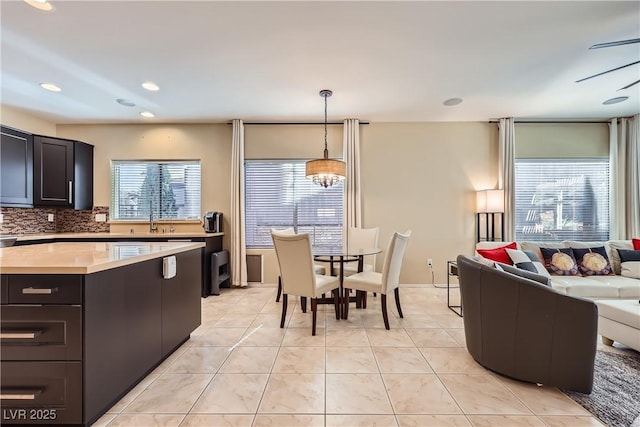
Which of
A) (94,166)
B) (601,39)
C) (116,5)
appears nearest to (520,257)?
(601,39)

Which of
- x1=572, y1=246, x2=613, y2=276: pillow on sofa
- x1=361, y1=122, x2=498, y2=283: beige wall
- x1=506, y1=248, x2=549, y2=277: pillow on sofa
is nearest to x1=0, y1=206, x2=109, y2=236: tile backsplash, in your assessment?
x1=361, y1=122, x2=498, y2=283: beige wall

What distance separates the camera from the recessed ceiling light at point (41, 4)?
199 centimetres

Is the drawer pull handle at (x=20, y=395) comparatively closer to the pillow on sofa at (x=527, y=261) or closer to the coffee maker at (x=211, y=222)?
the coffee maker at (x=211, y=222)

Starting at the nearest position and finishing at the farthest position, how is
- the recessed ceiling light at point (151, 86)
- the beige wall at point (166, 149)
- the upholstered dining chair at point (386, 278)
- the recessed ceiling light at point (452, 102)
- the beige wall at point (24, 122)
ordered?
the upholstered dining chair at point (386, 278) < the recessed ceiling light at point (151, 86) < the recessed ceiling light at point (452, 102) < the beige wall at point (24, 122) < the beige wall at point (166, 149)

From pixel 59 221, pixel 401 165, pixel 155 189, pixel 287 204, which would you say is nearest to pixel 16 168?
pixel 59 221

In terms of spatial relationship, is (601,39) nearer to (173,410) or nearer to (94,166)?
(173,410)

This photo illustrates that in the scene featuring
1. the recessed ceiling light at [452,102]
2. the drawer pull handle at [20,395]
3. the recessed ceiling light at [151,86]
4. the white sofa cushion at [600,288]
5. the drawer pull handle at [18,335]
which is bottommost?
the drawer pull handle at [20,395]

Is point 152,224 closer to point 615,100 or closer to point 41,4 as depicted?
point 41,4

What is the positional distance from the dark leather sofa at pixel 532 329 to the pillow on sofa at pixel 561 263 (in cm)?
193

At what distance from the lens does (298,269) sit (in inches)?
110

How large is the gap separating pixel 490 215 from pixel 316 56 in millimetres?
3718

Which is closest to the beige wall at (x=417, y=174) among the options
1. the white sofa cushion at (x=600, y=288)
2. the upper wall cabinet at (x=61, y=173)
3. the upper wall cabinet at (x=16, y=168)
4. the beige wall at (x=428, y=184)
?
the beige wall at (x=428, y=184)

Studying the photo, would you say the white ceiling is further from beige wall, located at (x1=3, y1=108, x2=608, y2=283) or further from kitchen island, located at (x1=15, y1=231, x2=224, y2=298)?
kitchen island, located at (x1=15, y1=231, x2=224, y2=298)

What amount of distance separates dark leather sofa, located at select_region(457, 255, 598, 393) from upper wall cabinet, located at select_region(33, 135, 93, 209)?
540 centimetres
